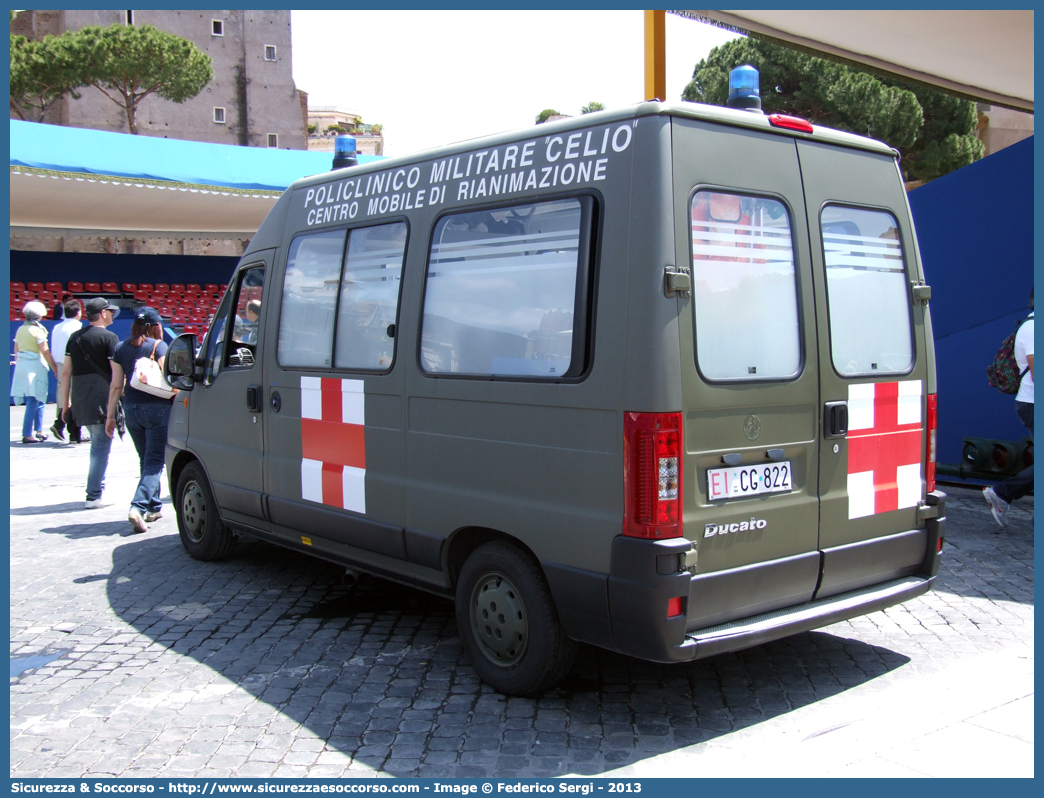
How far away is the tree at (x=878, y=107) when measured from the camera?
35.4 metres

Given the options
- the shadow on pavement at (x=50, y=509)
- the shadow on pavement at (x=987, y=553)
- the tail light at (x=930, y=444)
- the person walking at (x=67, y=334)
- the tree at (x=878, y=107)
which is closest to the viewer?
the tail light at (x=930, y=444)

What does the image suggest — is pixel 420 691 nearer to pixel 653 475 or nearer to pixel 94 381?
pixel 653 475

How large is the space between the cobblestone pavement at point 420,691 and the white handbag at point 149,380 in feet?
5.43

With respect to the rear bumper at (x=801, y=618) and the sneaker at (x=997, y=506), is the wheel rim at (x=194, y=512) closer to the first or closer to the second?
the rear bumper at (x=801, y=618)

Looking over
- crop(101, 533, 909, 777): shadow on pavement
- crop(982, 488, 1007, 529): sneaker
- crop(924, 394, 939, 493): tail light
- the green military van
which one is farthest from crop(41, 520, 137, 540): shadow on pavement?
crop(982, 488, 1007, 529): sneaker

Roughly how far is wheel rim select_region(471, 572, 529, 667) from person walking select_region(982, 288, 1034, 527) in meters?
4.84

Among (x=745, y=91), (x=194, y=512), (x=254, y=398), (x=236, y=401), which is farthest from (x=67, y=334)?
(x=745, y=91)

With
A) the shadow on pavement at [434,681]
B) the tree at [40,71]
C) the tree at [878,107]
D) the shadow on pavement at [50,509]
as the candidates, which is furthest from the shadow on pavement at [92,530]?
the tree at [40,71]

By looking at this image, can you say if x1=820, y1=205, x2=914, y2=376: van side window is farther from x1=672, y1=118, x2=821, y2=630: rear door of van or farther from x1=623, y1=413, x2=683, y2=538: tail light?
x1=623, y1=413, x2=683, y2=538: tail light

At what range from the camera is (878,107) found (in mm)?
35312

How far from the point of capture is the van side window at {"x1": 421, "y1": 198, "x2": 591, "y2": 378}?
3975 millimetres

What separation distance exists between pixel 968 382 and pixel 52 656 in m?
8.14

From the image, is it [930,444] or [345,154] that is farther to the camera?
[345,154]

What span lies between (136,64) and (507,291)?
53926 millimetres
